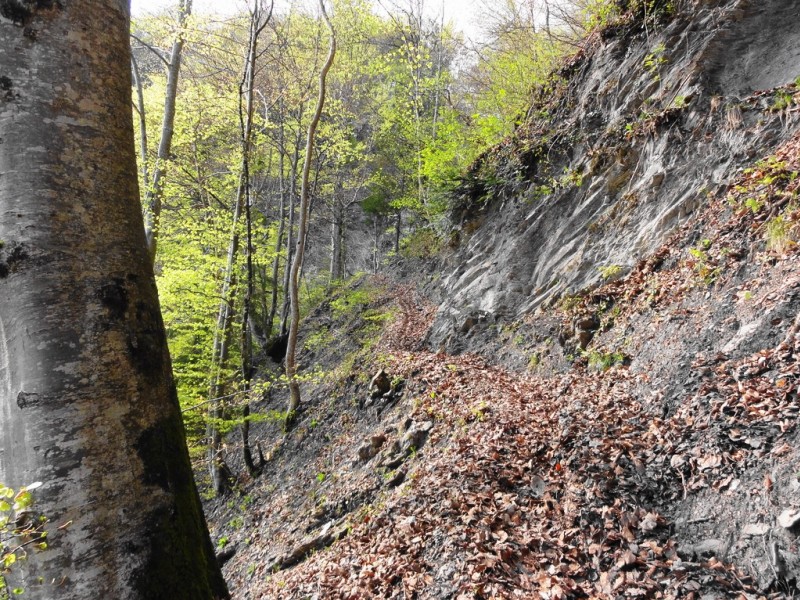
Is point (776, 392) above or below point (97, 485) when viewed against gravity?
below

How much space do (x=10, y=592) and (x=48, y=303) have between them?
3.57 ft

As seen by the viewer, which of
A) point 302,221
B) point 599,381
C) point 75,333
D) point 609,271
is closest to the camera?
point 75,333

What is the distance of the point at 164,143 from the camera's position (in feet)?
27.8

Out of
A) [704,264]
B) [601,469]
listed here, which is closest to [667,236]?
[704,264]

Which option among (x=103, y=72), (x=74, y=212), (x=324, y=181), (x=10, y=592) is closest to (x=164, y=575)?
(x=10, y=592)

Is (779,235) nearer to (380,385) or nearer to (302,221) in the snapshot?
(380,385)

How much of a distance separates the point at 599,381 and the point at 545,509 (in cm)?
242

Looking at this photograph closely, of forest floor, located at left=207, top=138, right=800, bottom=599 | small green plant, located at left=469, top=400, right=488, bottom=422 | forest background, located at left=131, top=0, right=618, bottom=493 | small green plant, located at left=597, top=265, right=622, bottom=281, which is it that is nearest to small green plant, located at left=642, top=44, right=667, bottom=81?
forest background, located at left=131, top=0, right=618, bottom=493

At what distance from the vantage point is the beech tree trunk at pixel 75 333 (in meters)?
1.60

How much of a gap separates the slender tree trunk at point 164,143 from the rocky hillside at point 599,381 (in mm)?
5296

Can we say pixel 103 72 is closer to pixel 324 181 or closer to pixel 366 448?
pixel 366 448

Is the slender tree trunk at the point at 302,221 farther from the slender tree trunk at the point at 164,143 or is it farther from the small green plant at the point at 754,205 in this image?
the small green plant at the point at 754,205

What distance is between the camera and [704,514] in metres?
3.11

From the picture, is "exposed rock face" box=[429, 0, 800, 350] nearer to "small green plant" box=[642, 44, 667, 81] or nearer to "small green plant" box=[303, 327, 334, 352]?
"small green plant" box=[642, 44, 667, 81]
